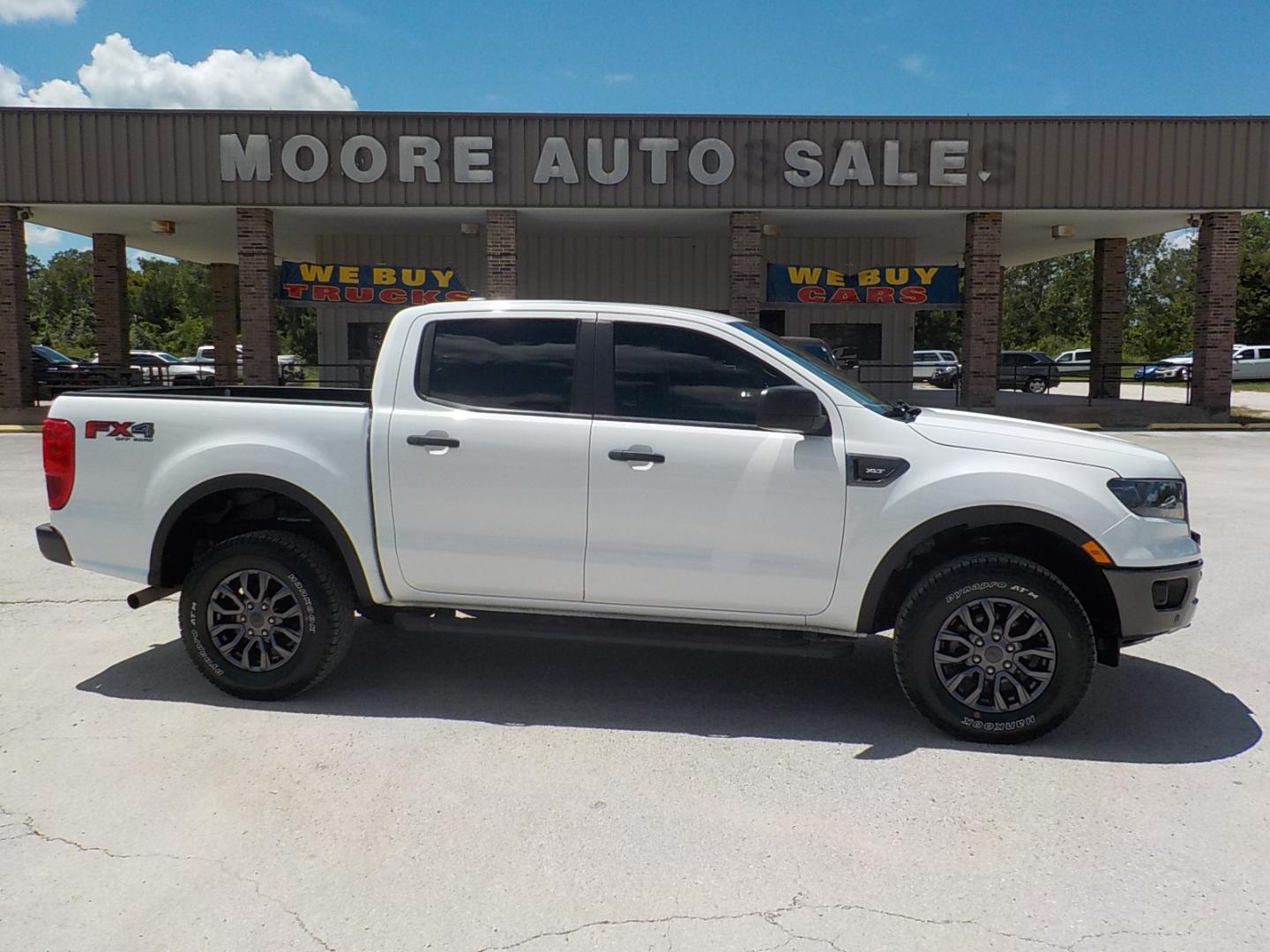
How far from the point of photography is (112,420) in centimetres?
489

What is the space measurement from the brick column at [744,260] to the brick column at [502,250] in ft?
13.9

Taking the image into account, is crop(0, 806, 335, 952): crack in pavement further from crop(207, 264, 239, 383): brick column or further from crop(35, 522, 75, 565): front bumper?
crop(207, 264, 239, 383): brick column

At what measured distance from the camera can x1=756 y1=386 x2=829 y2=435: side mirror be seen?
4230 mm

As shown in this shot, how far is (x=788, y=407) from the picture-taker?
4.23 m

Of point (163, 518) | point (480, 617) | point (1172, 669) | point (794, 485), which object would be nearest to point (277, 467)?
point (163, 518)

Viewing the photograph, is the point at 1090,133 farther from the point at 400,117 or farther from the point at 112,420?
the point at 112,420

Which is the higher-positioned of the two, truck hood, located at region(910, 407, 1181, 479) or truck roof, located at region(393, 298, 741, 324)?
truck roof, located at region(393, 298, 741, 324)

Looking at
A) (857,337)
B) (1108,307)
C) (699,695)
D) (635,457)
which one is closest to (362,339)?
(857,337)

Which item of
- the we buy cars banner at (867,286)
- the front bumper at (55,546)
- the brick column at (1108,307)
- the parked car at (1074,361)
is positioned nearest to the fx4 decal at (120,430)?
the front bumper at (55,546)

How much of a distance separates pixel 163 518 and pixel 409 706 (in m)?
1.50

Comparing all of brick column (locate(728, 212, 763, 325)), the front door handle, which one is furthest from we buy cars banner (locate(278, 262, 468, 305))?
the front door handle

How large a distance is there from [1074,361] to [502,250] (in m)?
37.2

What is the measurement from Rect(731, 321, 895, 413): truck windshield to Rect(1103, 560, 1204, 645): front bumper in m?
1.23

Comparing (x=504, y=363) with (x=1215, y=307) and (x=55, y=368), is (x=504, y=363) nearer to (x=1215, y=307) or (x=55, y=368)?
(x=1215, y=307)
